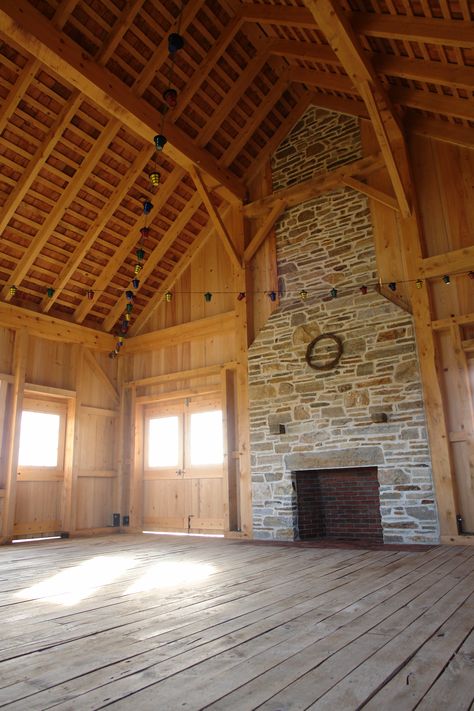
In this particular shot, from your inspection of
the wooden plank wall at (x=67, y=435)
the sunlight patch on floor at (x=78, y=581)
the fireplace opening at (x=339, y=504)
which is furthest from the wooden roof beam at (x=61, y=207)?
the fireplace opening at (x=339, y=504)

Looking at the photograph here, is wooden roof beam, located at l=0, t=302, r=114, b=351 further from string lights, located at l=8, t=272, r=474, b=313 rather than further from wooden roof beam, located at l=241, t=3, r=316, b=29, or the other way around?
wooden roof beam, located at l=241, t=3, r=316, b=29

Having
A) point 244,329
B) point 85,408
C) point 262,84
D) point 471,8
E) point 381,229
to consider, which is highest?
point 262,84

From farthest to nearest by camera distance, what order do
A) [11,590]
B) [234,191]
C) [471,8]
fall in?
[234,191]
[471,8]
[11,590]

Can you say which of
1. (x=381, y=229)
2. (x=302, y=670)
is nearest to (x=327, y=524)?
(x=381, y=229)

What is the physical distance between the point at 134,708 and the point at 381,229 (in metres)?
6.45

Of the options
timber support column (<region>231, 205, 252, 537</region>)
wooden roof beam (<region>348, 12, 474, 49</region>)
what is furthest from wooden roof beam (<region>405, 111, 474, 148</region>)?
timber support column (<region>231, 205, 252, 537</region>)

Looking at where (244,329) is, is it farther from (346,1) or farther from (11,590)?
(11,590)

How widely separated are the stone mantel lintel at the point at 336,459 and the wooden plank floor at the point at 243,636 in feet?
5.07

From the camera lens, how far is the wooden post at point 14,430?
746 cm

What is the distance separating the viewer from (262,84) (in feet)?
25.0

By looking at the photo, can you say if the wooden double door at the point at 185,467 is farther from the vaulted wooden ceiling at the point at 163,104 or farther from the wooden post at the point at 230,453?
the vaulted wooden ceiling at the point at 163,104

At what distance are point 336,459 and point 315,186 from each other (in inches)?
157

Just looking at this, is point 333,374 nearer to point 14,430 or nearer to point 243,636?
point 243,636

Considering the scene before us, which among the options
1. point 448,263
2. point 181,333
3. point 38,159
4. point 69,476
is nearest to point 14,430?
point 69,476
